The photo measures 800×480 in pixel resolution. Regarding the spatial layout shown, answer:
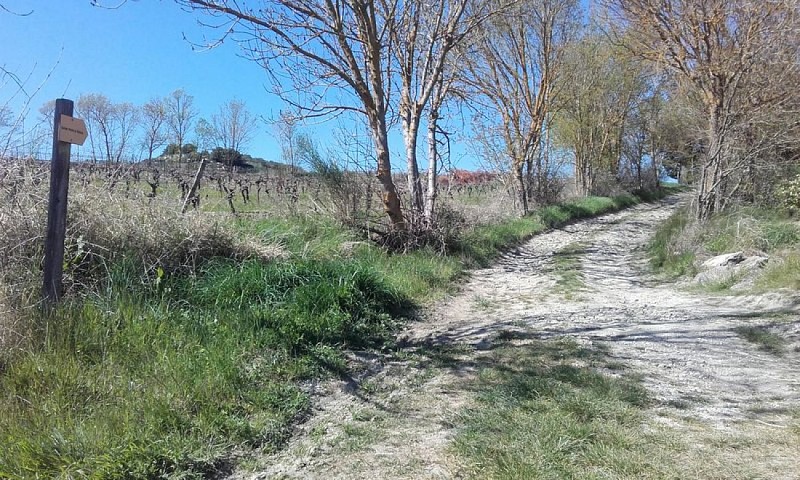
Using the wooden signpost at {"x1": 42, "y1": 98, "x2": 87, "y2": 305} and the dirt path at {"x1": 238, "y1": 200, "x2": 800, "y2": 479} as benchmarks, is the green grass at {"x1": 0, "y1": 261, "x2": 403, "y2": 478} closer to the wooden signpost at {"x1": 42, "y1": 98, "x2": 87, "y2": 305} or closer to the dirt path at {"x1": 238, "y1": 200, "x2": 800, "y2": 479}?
the wooden signpost at {"x1": 42, "y1": 98, "x2": 87, "y2": 305}

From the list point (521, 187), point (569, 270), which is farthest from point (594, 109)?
point (569, 270)

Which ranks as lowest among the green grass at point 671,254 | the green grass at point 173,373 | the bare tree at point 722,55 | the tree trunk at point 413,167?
→ the green grass at point 173,373

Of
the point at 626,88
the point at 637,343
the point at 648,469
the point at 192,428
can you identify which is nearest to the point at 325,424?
the point at 192,428

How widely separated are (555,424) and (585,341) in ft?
6.44

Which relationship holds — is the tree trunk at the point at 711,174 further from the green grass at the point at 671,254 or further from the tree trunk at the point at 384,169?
the tree trunk at the point at 384,169

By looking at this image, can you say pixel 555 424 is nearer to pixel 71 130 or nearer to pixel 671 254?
pixel 71 130

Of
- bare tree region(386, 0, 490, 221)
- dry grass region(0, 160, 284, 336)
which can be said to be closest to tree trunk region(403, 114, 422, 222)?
bare tree region(386, 0, 490, 221)

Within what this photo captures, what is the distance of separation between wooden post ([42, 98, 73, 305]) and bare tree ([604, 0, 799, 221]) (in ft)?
34.7

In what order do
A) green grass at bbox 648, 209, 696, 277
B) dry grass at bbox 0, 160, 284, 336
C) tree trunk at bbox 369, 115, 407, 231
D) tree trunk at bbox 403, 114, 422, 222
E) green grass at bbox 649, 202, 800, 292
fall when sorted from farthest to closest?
1. tree trunk at bbox 403, 114, 422, 222
2. tree trunk at bbox 369, 115, 407, 231
3. green grass at bbox 648, 209, 696, 277
4. green grass at bbox 649, 202, 800, 292
5. dry grass at bbox 0, 160, 284, 336

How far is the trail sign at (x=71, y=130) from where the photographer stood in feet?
12.5

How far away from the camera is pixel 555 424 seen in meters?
3.05

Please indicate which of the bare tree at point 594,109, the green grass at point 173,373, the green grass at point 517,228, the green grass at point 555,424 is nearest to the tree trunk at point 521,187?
the green grass at point 517,228

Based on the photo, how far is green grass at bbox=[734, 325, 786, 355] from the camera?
4414 millimetres

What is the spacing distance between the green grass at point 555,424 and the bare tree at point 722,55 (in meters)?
7.91
